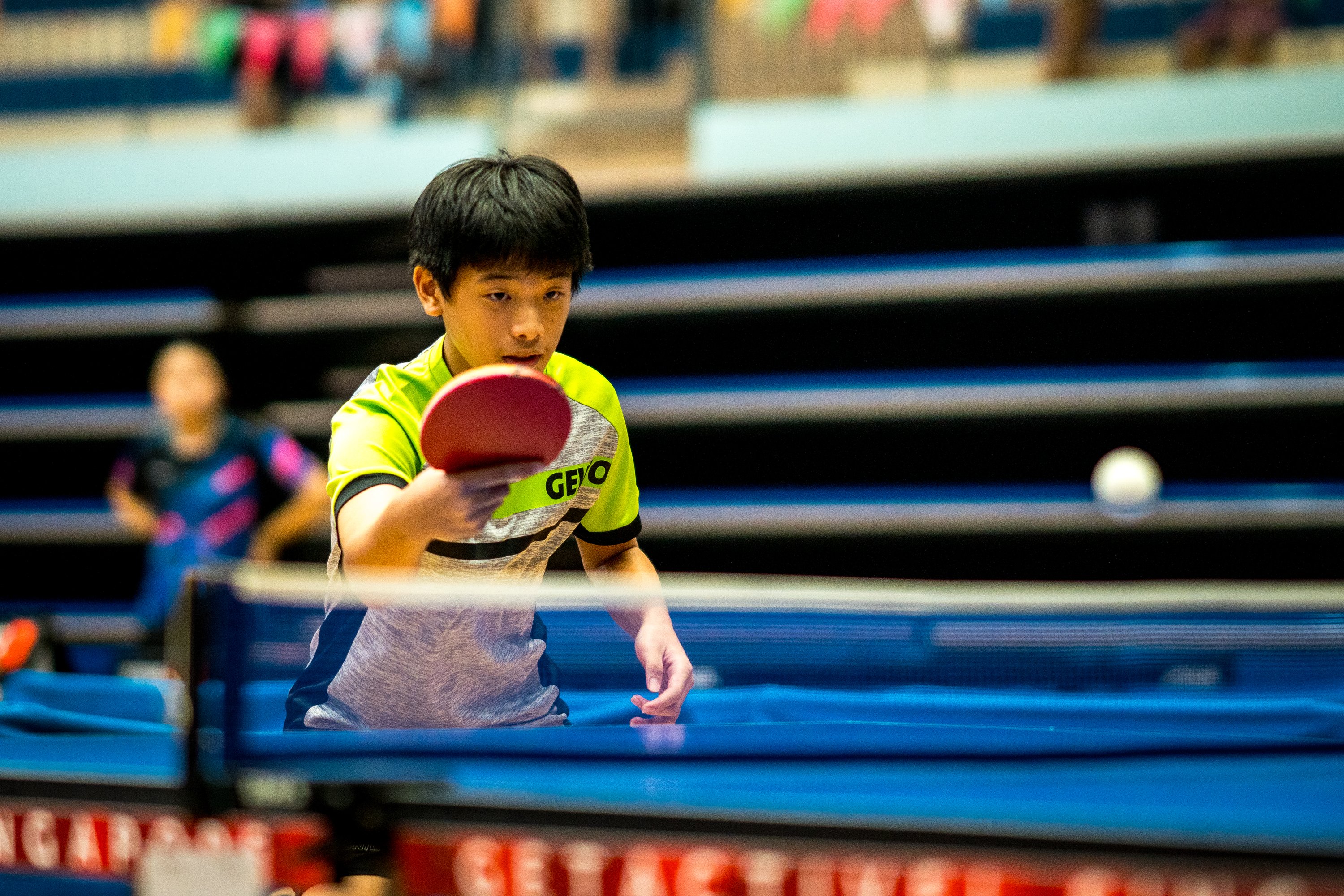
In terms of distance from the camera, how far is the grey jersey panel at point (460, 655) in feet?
3.53

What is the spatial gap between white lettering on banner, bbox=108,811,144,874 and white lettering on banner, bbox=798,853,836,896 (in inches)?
25.3

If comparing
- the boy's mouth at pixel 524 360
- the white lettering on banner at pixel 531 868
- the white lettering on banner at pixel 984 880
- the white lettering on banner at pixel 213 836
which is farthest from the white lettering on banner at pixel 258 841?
the white lettering on banner at pixel 984 880

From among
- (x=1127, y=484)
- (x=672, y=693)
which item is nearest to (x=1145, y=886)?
(x=672, y=693)

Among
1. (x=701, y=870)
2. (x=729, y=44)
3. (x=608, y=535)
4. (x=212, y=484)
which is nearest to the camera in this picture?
(x=701, y=870)

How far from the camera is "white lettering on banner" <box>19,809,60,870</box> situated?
3.75 feet

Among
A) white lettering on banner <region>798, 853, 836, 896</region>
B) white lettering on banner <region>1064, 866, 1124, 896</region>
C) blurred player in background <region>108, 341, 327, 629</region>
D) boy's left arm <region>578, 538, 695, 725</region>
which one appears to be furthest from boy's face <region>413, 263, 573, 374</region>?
blurred player in background <region>108, 341, 327, 629</region>

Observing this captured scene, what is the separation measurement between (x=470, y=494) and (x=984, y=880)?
50cm

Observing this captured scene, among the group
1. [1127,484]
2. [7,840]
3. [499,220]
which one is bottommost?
[1127,484]

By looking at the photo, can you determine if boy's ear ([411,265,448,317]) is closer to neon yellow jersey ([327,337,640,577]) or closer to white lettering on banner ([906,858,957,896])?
neon yellow jersey ([327,337,640,577])

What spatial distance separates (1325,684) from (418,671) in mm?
1102

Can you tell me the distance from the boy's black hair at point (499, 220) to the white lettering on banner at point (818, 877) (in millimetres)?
556

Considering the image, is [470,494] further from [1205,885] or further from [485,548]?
[1205,885]

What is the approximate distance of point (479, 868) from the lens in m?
0.97

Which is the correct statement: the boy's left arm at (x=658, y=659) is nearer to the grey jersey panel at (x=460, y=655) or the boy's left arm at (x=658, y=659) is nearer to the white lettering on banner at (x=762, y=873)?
the grey jersey panel at (x=460, y=655)
